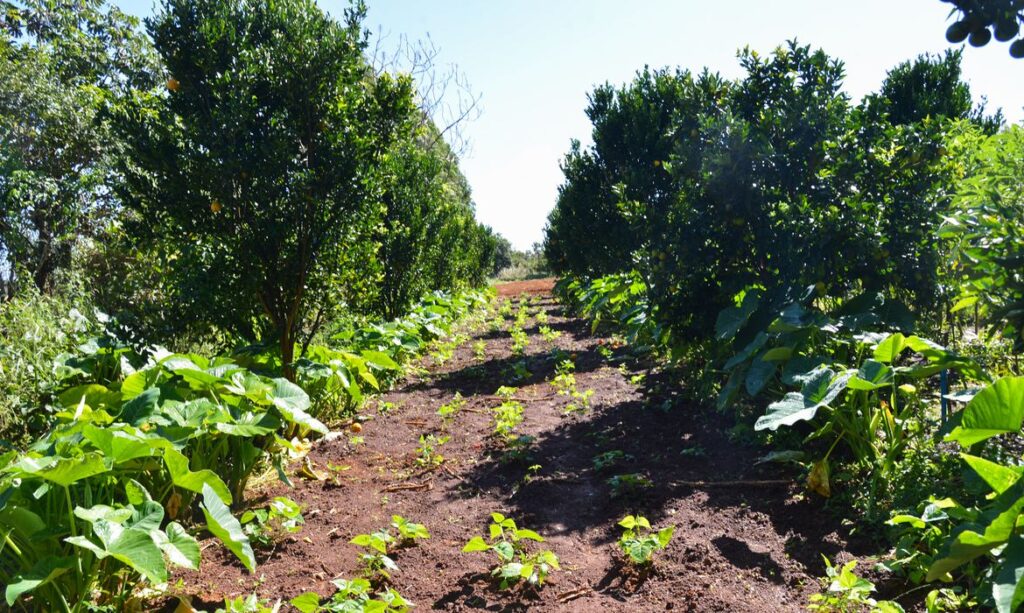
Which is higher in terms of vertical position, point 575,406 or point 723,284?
point 723,284

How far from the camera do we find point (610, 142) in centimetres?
979

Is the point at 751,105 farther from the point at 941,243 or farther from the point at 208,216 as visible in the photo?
the point at 208,216

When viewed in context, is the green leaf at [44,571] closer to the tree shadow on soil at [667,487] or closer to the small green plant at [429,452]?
the tree shadow on soil at [667,487]

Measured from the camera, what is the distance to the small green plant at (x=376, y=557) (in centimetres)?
264

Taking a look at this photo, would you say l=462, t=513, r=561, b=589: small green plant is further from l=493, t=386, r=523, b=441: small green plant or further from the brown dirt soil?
l=493, t=386, r=523, b=441: small green plant

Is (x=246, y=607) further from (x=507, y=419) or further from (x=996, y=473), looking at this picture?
(x=507, y=419)

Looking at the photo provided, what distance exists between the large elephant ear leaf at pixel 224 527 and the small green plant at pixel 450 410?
287cm

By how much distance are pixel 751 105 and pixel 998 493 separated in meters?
3.68

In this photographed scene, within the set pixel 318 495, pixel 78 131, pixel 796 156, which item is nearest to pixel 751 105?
pixel 796 156

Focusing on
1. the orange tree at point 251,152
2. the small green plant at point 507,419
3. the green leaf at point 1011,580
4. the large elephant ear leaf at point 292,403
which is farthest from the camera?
the small green plant at point 507,419

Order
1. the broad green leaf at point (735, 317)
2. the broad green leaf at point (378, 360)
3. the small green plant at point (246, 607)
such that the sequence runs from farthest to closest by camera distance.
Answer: the broad green leaf at point (378, 360) < the broad green leaf at point (735, 317) < the small green plant at point (246, 607)

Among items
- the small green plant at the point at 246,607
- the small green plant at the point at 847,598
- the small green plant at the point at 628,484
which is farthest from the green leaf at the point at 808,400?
the small green plant at the point at 246,607

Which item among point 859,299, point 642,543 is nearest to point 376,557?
point 642,543

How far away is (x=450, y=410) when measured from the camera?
5.52 m
